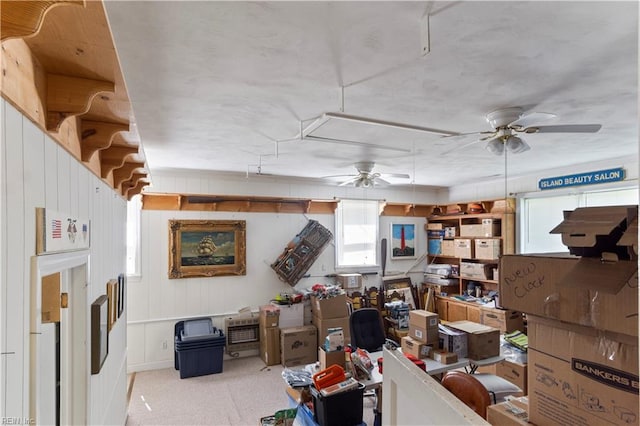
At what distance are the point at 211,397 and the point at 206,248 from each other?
6.66 feet

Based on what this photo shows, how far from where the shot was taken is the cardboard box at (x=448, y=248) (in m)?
6.35

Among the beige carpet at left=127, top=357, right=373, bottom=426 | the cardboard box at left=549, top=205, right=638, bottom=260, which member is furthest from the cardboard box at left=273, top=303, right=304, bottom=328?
the cardboard box at left=549, top=205, right=638, bottom=260

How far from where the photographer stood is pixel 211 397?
4.08 meters

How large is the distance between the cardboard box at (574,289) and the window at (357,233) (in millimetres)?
4938

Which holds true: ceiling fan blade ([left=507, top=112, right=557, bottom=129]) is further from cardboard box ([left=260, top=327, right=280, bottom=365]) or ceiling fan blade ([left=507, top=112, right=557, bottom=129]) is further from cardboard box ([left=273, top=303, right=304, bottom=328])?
cardboard box ([left=260, top=327, right=280, bottom=365])

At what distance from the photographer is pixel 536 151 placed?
386cm

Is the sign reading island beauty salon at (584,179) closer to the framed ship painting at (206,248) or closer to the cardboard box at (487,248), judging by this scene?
the cardboard box at (487,248)

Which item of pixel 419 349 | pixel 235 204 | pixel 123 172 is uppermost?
pixel 123 172

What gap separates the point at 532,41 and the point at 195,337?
4.70 metres

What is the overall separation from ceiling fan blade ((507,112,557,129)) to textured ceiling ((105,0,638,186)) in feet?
0.19

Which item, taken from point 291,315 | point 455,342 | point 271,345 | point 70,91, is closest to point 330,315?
point 291,315

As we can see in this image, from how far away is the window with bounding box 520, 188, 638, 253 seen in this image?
4511 millimetres

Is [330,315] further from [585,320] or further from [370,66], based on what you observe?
[585,320]

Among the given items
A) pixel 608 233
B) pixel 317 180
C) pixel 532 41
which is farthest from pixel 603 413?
pixel 317 180
